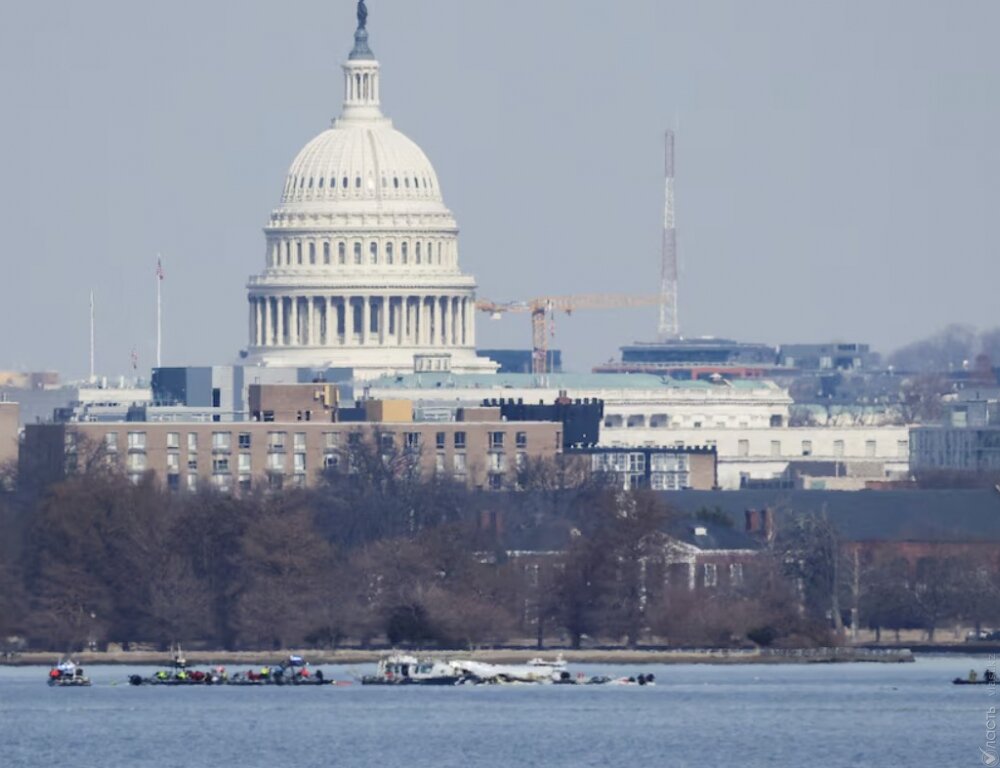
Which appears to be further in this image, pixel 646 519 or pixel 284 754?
pixel 646 519

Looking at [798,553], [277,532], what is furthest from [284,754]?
[798,553]

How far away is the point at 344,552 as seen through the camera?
185500 mm

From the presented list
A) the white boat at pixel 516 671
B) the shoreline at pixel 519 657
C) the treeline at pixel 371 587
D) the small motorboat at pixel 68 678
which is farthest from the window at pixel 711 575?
the small motorboat at pixel 68 678

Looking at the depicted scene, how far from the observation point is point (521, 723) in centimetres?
15262

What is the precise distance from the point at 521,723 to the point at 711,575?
3618cm

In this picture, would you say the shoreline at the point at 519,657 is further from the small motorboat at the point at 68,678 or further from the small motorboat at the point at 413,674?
the small motorboat at the point at 68,678

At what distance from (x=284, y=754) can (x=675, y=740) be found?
28.4 feet

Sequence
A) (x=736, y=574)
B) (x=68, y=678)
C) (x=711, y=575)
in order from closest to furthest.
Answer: (x=68, y=678) < (x=711, y=575) < (x=736, y=574)

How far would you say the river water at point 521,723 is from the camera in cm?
14362

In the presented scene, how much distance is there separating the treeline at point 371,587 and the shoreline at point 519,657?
2.32 feet

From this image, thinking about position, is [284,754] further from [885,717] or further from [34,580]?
[34,580]

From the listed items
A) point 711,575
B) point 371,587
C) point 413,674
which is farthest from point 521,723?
point 711,575

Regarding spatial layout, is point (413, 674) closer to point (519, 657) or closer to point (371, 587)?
point (519, 657)

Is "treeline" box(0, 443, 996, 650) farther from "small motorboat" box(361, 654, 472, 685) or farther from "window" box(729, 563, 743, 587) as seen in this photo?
"small motorboat" box(361, 654, 472, 685)
